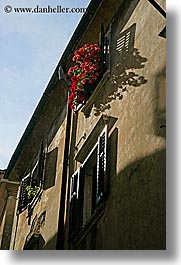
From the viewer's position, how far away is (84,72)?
6953mm

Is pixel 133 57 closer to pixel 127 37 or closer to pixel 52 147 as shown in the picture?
pixel 127 37

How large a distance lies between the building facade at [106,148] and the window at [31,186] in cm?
1

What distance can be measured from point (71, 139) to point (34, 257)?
3349mm

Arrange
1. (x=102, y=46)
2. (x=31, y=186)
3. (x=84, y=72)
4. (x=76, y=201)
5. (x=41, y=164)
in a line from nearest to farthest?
(x=76, y=201), (x=84, y=72), (x=102, y=46), (x=41, y=164), (x=31, y=186)

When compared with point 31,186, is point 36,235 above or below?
below

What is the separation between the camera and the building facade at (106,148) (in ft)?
16.4

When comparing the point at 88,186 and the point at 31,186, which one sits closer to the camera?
the point at 88,186

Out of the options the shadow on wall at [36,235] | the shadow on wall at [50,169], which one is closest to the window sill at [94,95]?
the shadow on wall at [50,169]

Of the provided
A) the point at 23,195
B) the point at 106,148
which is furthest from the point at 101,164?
the point at 23,195

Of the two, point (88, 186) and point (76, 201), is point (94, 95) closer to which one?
point (88, 186)

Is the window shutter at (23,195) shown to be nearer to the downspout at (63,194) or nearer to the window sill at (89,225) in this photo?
the downspout at (63,194)

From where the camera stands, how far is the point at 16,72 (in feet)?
19.2

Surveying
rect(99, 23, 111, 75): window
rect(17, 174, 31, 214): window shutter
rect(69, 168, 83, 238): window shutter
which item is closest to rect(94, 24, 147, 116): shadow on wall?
rect(99, 23, 111, 75): window

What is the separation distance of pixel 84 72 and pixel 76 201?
134cm
